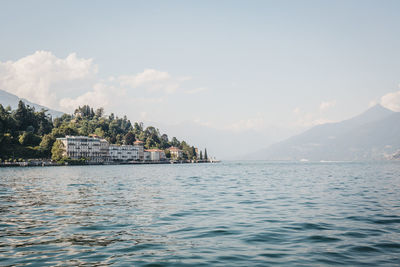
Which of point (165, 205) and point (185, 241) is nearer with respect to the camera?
point (185, 241)

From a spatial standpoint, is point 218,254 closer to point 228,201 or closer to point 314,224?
point 314,224

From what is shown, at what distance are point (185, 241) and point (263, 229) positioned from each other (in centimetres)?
441

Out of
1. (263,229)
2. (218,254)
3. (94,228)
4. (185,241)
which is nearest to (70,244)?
(94,228)

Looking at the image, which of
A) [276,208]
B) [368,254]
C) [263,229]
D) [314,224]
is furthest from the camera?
[276,208]

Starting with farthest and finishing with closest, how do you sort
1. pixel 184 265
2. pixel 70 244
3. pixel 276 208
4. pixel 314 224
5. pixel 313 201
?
pixel 313 201, pixel 276 208, pixel 314 224, pixel 70 244, pixel 184 265

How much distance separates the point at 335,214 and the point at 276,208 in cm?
409

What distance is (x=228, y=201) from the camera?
93.6ft

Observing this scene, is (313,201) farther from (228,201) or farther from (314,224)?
(314,224)

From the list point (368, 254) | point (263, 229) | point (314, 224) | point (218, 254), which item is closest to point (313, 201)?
point (314, 224)

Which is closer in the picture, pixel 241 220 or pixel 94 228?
pixel 94 228

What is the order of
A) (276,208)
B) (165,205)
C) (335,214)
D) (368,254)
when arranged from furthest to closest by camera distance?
(165,205), (276,208), (335,214), (368,254)

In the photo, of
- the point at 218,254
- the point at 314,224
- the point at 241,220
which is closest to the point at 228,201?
the point at 241,220

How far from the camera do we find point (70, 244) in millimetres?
14266

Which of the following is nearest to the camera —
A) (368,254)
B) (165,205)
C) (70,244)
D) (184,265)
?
(184,265)
